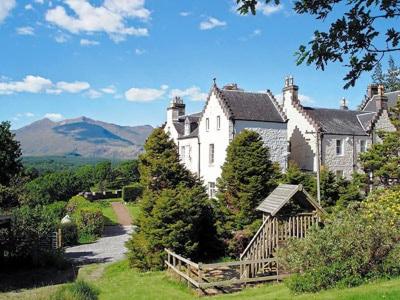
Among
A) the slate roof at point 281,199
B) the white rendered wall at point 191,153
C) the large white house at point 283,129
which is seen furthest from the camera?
the white rendered wall at point 191,153

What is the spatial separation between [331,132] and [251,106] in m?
7.13

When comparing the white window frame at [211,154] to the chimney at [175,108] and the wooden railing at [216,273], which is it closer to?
the chimney at [175,108]

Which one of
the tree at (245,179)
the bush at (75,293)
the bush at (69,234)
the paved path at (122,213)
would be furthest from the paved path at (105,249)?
the bush at (75,293)

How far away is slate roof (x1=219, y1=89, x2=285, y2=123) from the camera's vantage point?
112 ft

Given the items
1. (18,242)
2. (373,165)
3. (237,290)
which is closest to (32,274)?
(18,242)

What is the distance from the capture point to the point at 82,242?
3425 cm

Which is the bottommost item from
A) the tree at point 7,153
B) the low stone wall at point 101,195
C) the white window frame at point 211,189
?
the low stone wall at point 101,195

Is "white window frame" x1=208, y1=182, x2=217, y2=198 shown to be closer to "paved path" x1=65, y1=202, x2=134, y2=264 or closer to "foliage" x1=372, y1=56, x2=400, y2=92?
"paved path" x1=65, y1=202, x2=134, y2=264

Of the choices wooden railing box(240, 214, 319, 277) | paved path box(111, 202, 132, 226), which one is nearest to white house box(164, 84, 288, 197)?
paved path box(111, 202, 132, 226)

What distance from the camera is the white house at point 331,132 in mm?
36094

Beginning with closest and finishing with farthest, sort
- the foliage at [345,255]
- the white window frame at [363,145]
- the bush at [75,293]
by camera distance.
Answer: the bush at [75,293] → the foliage at [345,255] → the white window frame at [363,145]

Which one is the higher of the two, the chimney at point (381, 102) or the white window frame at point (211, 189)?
the chimney at point (381, 102)

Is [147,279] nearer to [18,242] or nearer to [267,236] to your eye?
[267,236]

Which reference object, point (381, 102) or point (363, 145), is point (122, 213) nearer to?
point (363, 145)
